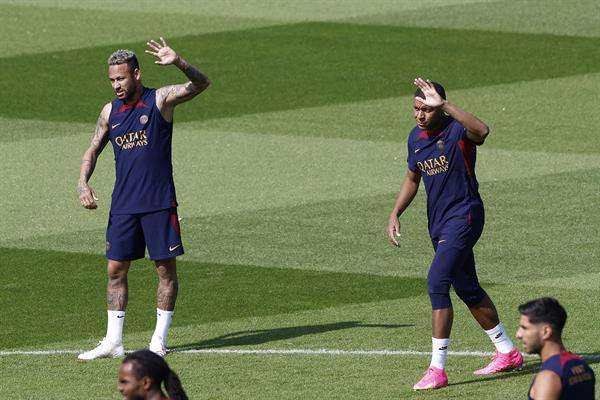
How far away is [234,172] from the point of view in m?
27.3

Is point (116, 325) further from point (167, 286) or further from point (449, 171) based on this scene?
point (449, 171)

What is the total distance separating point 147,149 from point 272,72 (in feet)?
64.4

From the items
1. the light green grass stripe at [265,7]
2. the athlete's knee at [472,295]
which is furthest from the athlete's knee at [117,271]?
the light green grass stripe at [265,7]

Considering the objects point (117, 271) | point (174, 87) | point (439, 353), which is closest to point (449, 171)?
point (439, 353)

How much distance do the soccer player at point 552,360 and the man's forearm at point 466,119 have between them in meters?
4.04

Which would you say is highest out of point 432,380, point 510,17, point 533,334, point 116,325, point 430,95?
point 510,17

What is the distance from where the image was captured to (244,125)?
3128 cm

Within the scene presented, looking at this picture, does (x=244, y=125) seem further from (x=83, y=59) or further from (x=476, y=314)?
(x=476, y=314)

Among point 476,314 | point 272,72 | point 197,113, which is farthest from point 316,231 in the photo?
point 272,72

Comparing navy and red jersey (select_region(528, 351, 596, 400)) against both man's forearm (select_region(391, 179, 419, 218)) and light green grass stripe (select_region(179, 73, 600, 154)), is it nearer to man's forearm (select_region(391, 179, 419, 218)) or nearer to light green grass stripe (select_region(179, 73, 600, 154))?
man's forearm (select_region(391, 179, 419, 218))

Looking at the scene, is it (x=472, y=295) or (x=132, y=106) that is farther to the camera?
(x=132, y=106)

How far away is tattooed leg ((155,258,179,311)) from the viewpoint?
16500 mm

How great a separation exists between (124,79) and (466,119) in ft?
11.4

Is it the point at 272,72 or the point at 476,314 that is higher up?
the point at 272,72
